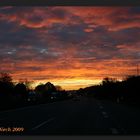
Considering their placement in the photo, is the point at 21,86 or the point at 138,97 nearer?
the point at 138,97

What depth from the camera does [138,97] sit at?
55.4 metres

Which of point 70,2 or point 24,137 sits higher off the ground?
point 70,2

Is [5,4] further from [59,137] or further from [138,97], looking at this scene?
[138,97]

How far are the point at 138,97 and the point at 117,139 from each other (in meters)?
43.3

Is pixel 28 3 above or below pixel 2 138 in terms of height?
above

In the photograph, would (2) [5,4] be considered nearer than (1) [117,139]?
No

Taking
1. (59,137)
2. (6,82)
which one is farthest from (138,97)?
(59,137)

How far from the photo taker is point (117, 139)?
1282 cm

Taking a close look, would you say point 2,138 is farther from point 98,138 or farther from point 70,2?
point 70,2

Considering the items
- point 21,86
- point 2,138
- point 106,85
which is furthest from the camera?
point 21,86

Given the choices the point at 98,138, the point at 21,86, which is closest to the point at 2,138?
the point at 98,138

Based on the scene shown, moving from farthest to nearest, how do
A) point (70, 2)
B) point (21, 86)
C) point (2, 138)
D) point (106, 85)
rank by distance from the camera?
point (21, 86) → point (106, 85) → point (70, 2) → point (2, 138)

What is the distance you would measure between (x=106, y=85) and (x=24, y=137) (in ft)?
Answer: 231

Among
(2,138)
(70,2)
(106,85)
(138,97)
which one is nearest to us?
(2,138)
